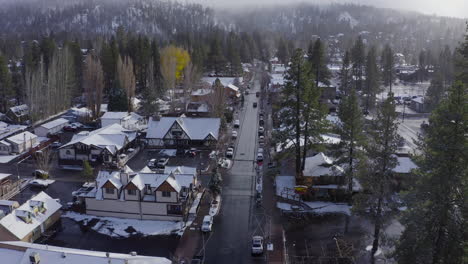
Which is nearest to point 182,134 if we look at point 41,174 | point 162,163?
point 162,163

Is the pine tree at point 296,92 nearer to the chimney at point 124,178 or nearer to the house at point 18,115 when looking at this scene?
the chimney at point 124,178

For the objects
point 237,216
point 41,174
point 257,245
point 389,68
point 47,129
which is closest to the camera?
point 257,245

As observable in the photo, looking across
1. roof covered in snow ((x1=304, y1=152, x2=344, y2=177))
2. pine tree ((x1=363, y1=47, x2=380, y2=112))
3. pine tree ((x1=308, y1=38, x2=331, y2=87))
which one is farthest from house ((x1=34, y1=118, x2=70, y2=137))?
pine tree ((x1=363, y1=47, x2=380, y2=112))

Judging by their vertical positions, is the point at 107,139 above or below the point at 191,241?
above

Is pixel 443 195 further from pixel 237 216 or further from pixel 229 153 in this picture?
pixel 229 153

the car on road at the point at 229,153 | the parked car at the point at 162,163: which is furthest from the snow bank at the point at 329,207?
the parked car at the point at 162,163

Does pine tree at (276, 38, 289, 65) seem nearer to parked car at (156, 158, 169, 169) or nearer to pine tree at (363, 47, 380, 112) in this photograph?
pine tree at (363, 47, 380, 112)
